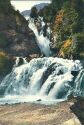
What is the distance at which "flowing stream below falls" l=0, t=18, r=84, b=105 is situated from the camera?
6321 centimetres

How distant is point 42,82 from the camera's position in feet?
221

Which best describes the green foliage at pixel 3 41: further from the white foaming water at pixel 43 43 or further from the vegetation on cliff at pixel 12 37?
the white foaming water at pixel 43 43

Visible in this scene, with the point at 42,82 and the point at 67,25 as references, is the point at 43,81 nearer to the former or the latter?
the point at 42,82

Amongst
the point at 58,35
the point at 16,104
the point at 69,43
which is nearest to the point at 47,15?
the point at 58,35

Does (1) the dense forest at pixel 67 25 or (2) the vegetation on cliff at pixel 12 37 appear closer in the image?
(1) the dense forest at pixel 67 25

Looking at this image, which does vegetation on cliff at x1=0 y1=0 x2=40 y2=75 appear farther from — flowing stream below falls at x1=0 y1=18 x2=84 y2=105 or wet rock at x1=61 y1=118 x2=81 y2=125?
wet rock at x1=61 y1=118 x2=81 y2=125

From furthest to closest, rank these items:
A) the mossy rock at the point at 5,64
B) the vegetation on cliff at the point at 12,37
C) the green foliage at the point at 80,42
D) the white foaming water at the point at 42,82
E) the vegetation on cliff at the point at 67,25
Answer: the vegetation on cliff at the point at 12,37, the vegetation on cliff at the point at 67,25, the green foliage at the point at 80,42, the mossy rock at the point at 5,64, the white foaming water at the point at 42,82

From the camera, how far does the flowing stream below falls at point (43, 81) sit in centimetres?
6321

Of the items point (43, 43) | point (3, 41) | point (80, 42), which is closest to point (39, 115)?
point (80, 42)

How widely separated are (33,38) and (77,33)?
8.94 metres

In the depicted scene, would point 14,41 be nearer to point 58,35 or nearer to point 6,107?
point 58,35

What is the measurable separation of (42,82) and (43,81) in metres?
0.22

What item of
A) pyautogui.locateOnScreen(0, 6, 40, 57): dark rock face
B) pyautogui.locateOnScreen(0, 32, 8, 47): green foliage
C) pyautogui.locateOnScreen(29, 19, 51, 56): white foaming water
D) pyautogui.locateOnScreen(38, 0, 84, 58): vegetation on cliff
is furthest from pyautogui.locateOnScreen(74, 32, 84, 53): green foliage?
pyautogui.locateOnScreen(0, 32, 8, 47): green foliage

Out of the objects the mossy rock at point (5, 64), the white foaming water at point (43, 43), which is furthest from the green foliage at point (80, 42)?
the mossy rock at point (5, 64)
